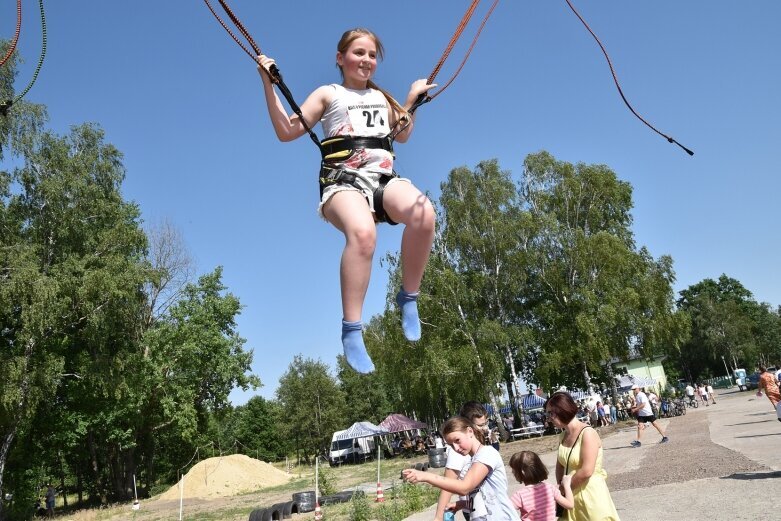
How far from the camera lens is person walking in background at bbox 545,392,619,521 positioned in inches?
162

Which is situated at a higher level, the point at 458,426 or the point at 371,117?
the point at 371,117

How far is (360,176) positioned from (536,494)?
2.48 meters

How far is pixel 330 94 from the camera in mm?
3410

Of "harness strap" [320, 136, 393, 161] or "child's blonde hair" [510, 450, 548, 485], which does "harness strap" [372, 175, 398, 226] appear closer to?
"harness strap" [320, 136, 393, 161]

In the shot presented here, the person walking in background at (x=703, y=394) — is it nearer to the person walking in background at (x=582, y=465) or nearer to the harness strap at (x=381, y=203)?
the person walking in background at (x=582, y=465)

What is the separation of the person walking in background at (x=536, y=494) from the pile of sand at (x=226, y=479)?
27.6 metres

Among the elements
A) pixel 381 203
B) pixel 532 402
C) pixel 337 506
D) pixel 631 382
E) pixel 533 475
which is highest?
pixel 631 382

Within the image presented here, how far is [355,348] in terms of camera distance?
10.1 feet

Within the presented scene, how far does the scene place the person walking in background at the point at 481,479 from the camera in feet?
12.3

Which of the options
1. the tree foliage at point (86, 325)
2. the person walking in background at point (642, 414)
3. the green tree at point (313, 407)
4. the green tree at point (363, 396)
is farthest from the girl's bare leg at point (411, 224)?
the green tree at point (363, 396)

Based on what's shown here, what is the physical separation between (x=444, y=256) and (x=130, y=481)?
21.9 metres

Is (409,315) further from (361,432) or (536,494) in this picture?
(361,432)

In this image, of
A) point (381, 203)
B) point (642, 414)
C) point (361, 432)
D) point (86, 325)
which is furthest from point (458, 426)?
point (361, 432)

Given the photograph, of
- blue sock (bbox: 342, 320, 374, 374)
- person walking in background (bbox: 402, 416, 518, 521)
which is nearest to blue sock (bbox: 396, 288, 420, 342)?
blue sock (bbox: 342, 320, 374, 374)
